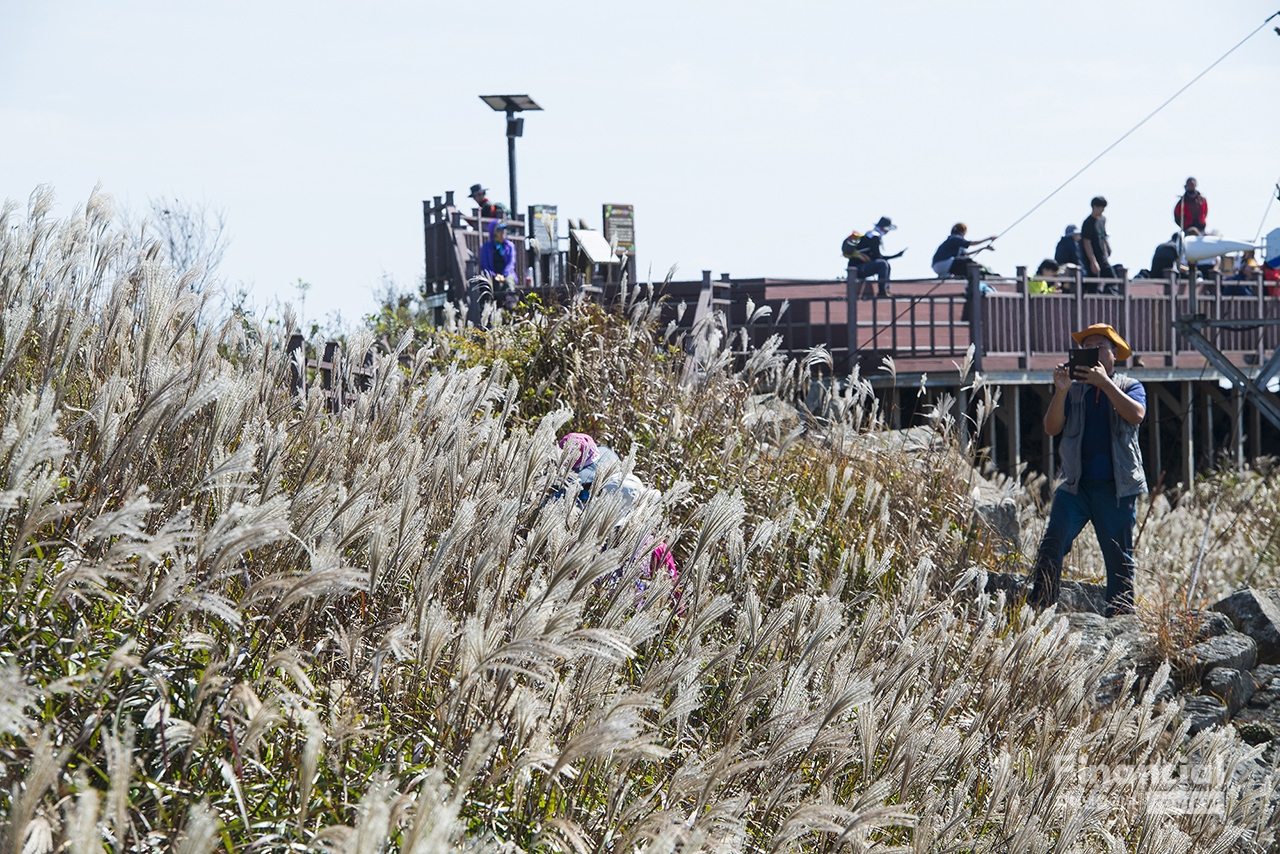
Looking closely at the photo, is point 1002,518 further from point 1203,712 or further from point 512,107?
point 512,107

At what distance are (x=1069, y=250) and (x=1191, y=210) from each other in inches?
74.5

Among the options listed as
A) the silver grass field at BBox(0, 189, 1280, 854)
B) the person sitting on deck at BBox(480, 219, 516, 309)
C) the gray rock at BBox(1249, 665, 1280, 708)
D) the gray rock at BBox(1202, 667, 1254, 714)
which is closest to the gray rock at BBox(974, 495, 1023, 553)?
the gray rock at BBox(1202, 667, 1254, 714)

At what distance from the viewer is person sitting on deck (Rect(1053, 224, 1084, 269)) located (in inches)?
752

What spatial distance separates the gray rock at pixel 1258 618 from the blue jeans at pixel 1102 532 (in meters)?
0.85

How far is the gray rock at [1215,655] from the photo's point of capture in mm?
6449

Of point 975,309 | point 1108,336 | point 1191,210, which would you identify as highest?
point 1191,210

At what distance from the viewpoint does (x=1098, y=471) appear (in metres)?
6.85

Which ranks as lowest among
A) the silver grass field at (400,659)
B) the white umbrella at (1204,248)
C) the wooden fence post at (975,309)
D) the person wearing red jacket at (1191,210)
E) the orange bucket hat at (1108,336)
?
the silver grass field at (400,659)

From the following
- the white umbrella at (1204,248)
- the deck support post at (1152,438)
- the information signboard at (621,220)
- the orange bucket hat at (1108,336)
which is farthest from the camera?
the deck support post at (1152,438)

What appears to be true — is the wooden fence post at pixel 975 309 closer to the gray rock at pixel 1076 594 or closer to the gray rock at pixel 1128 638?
the gray rock at pixel 1076 594

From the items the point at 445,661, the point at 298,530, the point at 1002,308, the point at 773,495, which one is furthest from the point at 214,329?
the point at 1002,308

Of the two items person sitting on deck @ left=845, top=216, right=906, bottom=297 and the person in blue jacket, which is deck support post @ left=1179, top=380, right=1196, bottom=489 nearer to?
person sitting on deck @ left=845, top=216, right=906, bottom=297

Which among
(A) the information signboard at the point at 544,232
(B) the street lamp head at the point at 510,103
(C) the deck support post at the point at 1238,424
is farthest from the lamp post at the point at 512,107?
(C) the deck support post at the point at 1238,424

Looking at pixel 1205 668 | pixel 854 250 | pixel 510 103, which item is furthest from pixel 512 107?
pixel 1205 668
